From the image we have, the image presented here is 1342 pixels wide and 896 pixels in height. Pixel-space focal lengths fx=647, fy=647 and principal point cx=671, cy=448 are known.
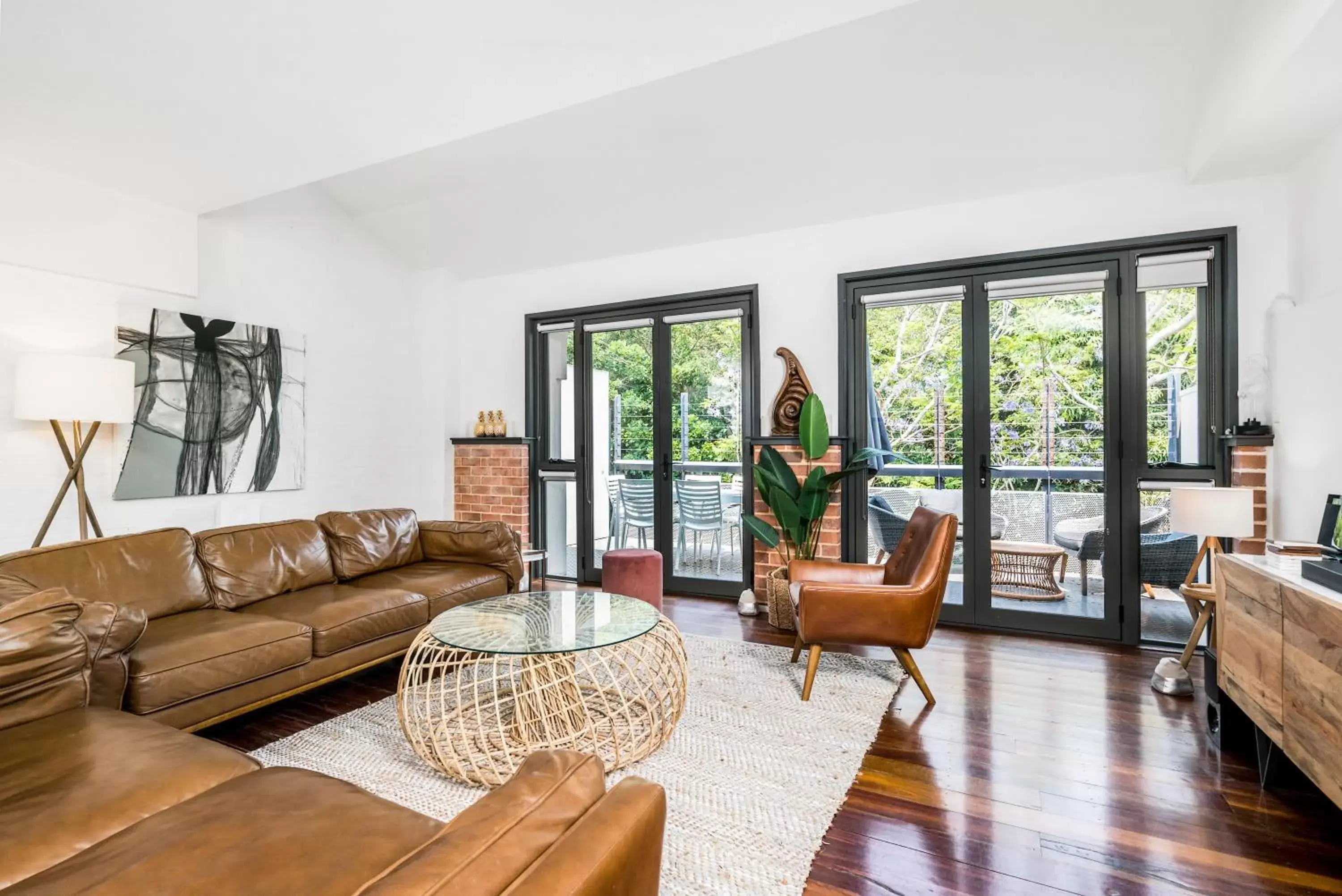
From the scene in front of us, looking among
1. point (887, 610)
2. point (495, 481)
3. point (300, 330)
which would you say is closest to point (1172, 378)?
point (887, 610)

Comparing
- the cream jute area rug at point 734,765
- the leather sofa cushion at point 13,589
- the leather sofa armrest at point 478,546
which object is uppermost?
the leather sofa cushion at point 13,589

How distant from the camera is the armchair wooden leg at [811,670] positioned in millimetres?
2758

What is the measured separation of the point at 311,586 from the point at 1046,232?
4.45m

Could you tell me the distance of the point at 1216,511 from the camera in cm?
273

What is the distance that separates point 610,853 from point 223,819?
95 cm

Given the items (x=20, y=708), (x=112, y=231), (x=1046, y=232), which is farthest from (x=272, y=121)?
(x=1046, y=232)

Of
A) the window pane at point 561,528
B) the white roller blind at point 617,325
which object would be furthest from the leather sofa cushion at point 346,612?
the white roller blind at point 617,325

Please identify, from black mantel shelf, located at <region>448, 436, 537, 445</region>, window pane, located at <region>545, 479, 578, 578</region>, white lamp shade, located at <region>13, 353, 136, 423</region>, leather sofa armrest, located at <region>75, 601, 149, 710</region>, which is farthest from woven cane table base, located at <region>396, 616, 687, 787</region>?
black mantel shelf, located at <region>448, 436, 537, 445</region>

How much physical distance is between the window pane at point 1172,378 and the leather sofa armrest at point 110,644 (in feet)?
15.2

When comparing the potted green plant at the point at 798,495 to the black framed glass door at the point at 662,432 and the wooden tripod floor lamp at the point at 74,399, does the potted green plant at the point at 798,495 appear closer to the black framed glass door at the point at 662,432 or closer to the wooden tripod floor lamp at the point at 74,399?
the black framed glass door at the point at 662,432

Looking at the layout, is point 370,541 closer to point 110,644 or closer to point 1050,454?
point 110,644

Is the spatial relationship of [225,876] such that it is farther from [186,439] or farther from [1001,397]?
[1001,397]

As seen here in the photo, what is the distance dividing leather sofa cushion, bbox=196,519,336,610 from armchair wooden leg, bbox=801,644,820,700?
2.45m

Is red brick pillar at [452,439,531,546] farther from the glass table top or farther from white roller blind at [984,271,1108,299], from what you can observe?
white roller blind at [984,271,1108,299]
